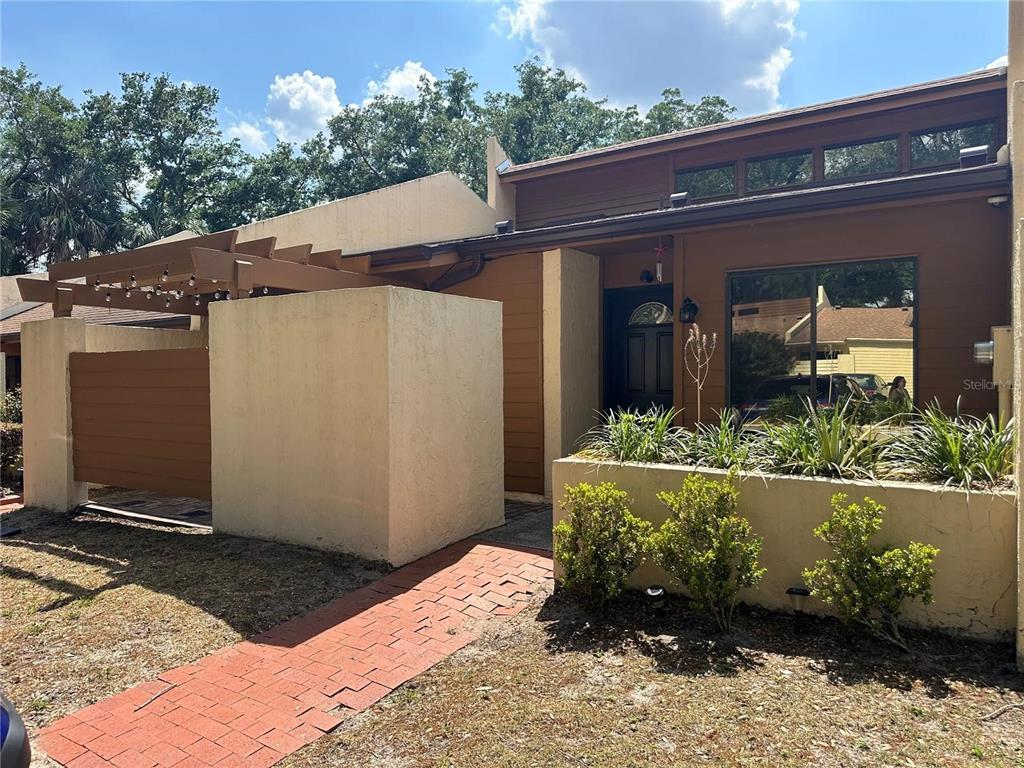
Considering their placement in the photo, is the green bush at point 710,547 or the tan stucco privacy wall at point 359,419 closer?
the green bush at point 710,547

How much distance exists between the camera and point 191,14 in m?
9.56

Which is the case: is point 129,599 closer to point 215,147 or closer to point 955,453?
point 955,453

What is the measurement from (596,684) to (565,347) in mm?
5151

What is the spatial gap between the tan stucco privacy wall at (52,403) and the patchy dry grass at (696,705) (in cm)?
686

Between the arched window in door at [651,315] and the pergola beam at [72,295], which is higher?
the pergola beam at [72,295]

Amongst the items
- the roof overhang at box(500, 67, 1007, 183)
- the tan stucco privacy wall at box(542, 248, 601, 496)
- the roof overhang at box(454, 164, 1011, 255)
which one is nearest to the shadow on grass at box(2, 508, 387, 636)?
the tan stucco privacy wall at box(542, 248, 601, 496)

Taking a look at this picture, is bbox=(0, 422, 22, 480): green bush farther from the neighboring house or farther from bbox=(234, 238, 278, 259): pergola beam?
bbox=(234, 238, 278, 259): pergola beam

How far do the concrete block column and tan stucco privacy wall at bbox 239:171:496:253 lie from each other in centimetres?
360

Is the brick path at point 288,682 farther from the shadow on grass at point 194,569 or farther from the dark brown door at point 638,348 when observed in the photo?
the dark brown door at point 638,348

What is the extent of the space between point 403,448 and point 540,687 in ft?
8.72

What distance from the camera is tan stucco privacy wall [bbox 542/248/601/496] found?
7879mm

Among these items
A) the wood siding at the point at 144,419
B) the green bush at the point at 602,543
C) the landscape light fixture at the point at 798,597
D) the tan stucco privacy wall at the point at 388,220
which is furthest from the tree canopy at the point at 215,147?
the landscape light fixture at the point at 798,597

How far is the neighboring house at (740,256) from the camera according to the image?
6172 millimetres

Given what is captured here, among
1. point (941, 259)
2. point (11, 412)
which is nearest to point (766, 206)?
point (941, 259)
